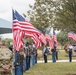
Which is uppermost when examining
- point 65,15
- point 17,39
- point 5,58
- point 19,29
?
point 65,15

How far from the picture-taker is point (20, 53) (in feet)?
43.8

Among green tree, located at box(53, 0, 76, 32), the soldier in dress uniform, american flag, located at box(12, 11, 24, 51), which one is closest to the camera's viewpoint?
the soldier in dress uniform

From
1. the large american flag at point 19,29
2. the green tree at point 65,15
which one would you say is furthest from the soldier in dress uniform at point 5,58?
the green tree at point 65,15

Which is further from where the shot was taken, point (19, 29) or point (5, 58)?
point (19, 29)

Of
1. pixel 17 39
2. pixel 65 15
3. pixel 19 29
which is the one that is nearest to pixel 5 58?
pixel 17 39

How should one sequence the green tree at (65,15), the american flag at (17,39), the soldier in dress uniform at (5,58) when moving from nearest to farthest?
the soldier in dress uniform at (5,58)
the american flag at (17,39)
the green tree at (65,15)

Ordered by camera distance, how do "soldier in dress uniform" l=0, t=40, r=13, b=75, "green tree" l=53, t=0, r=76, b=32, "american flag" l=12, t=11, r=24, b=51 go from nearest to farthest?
"soldier in dress uniform" l=0, t=40, r=13, b=75 → "american flag" l=12, t=11, r=24, b=51 → "green tree" l=53, t=0, r=76, b=32

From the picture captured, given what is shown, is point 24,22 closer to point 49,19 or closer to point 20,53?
point 20,53

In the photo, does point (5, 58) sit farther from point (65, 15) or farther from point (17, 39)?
point (65, 15)

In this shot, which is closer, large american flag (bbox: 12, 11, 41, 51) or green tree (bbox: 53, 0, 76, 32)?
large american flag (bbox: 12, 11, 41, 51)

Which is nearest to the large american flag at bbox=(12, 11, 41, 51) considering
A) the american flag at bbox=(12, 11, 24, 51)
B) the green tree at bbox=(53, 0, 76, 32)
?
the american flag at bbox=(12, 11, 24, 51)

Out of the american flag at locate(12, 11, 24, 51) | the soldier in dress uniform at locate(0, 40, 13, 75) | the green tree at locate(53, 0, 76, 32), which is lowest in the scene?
the soldier in dress uniform at locate(0, 40, 13, 75)

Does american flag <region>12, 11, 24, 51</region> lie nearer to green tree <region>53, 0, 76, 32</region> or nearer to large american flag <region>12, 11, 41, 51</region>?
large american flag <region>12, 11, 41, 51</region>

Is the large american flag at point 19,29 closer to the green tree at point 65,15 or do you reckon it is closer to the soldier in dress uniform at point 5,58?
the soldier in dress uniform at point 5,58
